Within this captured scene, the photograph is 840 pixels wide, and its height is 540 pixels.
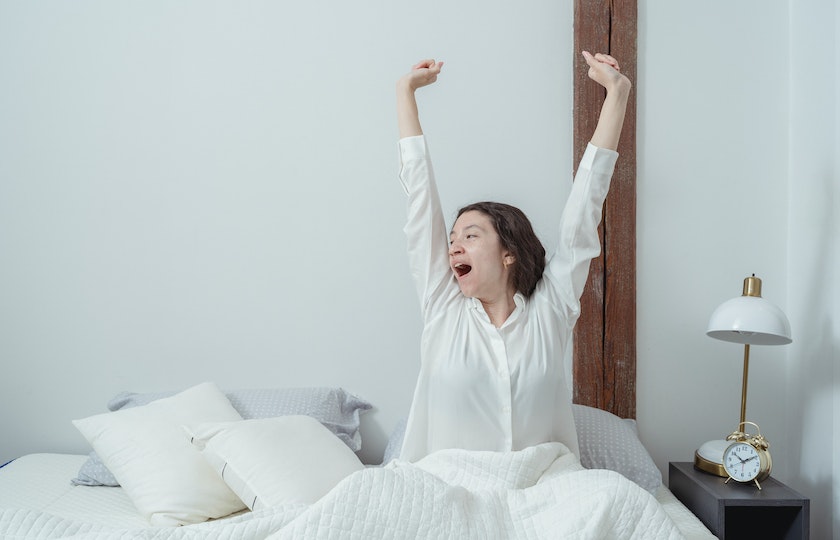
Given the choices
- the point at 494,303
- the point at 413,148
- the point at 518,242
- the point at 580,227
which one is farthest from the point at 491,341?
the point at 413,148

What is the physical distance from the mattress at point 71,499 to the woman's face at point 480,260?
0.71 meters

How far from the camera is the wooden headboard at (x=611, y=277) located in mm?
2480

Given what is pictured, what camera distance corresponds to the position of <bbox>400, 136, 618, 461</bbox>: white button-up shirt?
1842mm

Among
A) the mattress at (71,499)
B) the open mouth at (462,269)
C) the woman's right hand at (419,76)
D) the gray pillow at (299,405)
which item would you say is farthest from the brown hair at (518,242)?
the gray pillow at (299,405)

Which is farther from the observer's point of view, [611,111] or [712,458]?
[712,458]

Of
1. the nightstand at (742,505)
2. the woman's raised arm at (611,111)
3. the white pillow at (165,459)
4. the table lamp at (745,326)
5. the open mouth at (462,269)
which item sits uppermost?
the woman's raised arm at (611,111)

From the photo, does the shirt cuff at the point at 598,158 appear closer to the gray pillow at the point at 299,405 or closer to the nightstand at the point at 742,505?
the nightstand at the point at 742,505

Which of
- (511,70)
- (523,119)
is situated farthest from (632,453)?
(511,70)

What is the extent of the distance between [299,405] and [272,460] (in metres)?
0.50

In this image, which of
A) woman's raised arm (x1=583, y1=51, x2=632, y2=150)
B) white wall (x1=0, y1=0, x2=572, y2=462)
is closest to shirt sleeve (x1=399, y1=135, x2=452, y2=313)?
woman's raised arm (x1=583, y1=51, x2=632, y2=150)

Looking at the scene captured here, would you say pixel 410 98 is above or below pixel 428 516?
above

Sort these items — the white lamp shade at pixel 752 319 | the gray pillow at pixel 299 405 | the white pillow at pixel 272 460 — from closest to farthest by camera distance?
the white pillow at pixel 272 460 < the white lamp shade at pixel 752 319 < the gray pillow at pixel 299 405

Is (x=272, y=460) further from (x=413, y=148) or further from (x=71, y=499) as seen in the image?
(x=413, y=148)

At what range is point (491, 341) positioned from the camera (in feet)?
6.20
